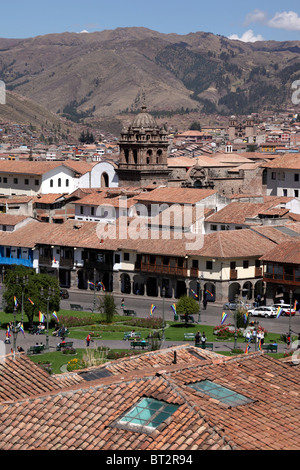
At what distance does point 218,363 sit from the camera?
23.9 m

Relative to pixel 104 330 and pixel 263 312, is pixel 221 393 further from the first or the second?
pixel 263 312

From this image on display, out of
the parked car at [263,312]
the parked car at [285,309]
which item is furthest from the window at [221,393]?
the parked car at [285,309]

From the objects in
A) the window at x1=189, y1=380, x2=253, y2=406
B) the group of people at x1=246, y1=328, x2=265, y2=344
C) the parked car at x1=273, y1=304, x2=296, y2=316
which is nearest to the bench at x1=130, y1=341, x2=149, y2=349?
the group of people at x1=246, y1=328, x2=265, y2=344

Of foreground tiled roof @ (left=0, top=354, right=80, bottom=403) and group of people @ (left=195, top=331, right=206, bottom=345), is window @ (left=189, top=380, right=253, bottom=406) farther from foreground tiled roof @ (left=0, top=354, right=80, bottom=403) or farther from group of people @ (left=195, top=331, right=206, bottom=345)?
group of people @ (left=195, top=331, right=206, bottom=345)

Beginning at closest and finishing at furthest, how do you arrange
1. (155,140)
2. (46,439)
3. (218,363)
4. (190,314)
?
(46,439)
(218,363)
(190,314)
(155,140)

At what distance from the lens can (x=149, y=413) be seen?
19953 mm

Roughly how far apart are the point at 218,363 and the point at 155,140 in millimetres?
82297

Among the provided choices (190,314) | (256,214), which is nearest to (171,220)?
(256,214)

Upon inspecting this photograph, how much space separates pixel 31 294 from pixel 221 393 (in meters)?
38.8

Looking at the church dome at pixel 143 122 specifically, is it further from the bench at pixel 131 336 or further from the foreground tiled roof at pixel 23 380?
the foreground tiled roof at pixel 23 380

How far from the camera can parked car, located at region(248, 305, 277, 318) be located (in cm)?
6138

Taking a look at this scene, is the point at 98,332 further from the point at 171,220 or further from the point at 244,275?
the point at 171,220

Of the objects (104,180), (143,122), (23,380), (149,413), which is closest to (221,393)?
(149,413)

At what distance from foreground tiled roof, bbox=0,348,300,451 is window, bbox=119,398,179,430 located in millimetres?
110
